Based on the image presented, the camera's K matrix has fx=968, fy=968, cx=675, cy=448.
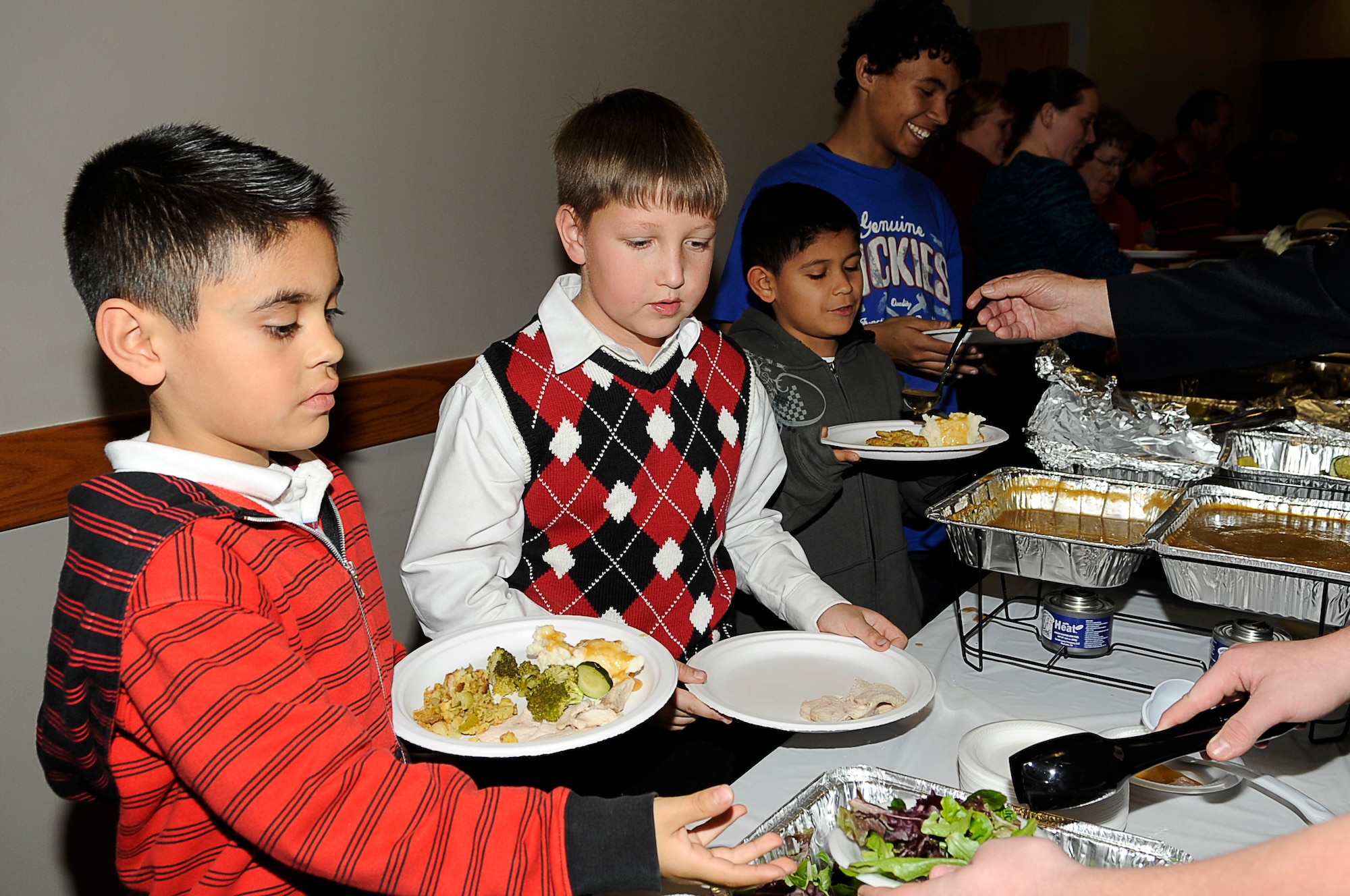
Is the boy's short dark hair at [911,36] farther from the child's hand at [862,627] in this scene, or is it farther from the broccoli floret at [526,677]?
the broccoli floret at [526,677]

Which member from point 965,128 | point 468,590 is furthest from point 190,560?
point 965,128

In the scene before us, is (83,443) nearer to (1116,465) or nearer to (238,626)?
(238,626)

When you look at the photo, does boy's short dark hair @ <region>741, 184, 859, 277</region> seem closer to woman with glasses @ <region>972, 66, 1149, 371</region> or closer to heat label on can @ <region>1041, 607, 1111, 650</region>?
heat label on can @ <region>1041, 607, 1111, 650</region>

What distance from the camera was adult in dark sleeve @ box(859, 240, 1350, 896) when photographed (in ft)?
2.30

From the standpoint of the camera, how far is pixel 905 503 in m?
2.44

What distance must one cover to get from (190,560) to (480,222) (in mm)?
2101

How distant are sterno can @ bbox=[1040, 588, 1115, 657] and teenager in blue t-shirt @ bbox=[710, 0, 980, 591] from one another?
41.0 inches

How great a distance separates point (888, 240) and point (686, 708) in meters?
1.72

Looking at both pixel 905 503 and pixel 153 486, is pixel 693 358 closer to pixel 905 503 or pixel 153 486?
pixel 905 503

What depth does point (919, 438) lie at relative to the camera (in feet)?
6.69

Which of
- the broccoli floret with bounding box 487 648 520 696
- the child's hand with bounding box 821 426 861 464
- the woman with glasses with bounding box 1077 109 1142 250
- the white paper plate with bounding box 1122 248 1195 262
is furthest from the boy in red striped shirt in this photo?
the woman with glasses with bounding box 1077 109 1142 250

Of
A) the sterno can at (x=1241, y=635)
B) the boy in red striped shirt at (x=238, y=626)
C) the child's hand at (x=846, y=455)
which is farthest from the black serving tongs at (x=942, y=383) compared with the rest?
the boy in red striped shirt at (x=238, y=626)

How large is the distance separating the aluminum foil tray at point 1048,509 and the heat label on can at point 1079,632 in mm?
57

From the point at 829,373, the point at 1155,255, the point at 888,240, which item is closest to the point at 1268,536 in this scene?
the point at 829,373
